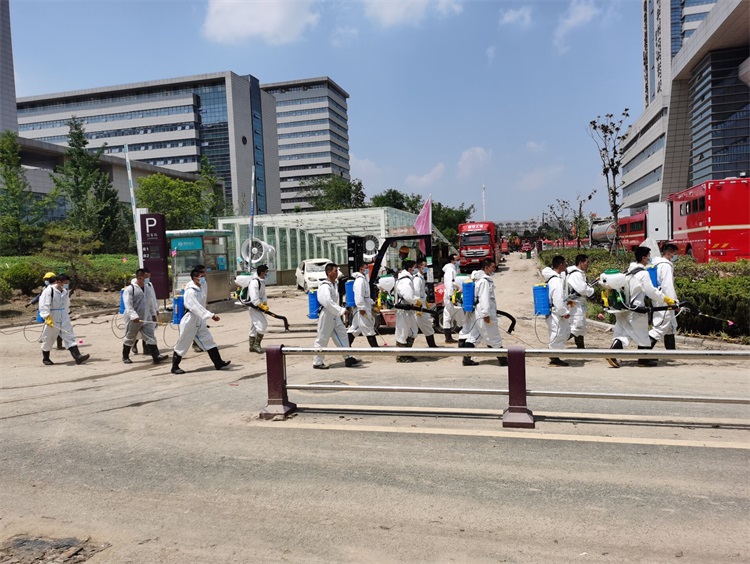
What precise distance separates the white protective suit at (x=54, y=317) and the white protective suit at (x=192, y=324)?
302 cm

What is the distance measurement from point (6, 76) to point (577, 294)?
3112 inches

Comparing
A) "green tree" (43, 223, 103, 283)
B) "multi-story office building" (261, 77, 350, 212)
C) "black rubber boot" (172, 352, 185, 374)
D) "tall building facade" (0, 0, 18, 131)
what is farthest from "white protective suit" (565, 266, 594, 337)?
"multi-story office building" (261, 77, 350, 212)

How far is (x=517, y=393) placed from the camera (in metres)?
5.62

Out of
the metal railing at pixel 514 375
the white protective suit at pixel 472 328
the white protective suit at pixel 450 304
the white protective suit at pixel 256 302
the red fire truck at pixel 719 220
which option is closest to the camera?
the metal railing at pixel 514 375

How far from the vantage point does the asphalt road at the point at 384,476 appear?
352 cm

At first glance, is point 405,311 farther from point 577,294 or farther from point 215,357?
point 215,357

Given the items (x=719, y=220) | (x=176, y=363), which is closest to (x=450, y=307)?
(x=176, y=363)

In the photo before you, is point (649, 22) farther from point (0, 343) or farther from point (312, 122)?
point (0, 343)

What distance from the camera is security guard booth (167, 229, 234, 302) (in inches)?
758

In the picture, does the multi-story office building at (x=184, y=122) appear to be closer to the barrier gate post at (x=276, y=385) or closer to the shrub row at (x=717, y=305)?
the shrub row at (x=717, y=305)

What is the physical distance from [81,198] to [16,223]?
7.52 meters

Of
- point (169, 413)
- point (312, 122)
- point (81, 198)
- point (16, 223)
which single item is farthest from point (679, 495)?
point (312, 122)

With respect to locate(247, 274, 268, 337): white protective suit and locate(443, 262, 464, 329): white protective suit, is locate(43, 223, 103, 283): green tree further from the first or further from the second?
locate(443, 262, 464, 329): white protective suit

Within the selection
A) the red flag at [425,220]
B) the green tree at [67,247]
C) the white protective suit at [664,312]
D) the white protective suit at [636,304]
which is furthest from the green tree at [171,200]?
the white protective suit at [664,312]
